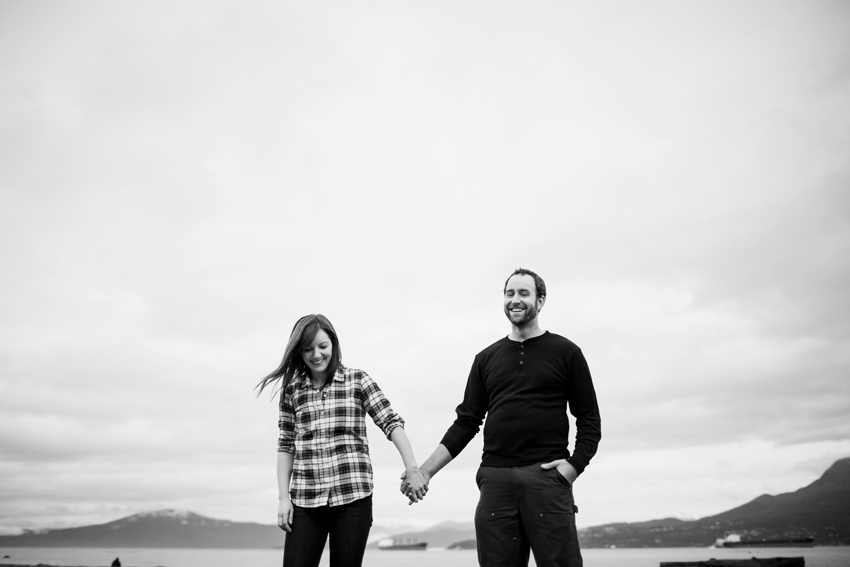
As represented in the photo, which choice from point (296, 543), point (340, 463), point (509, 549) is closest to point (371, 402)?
point (340, 463)

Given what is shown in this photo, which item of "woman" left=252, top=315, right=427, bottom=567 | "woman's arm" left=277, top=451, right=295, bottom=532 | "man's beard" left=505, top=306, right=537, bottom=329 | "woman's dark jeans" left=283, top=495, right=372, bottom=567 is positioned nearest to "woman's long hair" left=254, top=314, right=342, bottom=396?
"woman" left=252, top=315, right=427, bottom=567

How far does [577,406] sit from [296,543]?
2.33 meters

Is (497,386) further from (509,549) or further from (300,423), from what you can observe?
(300,423)

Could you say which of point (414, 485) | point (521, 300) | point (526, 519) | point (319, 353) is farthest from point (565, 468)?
point (319, 353)

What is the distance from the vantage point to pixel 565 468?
462 cm

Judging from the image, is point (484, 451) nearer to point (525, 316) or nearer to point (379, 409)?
point (379, 409)

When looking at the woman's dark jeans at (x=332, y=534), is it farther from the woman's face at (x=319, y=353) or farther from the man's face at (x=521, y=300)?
the man's face at (x=521, y=300)

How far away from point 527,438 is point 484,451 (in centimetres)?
47

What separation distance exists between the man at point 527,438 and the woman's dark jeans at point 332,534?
0.44 metres

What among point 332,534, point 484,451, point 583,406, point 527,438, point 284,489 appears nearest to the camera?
point 332,534

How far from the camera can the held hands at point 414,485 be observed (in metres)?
4.50

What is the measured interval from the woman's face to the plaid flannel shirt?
158mm

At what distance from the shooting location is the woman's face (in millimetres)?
4625

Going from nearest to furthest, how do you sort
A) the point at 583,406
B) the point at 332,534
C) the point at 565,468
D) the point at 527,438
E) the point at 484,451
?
1. the point at 332,534
2. the point at 565,468
3. the point at 527,438
4. the point at 583,406
5. the point at 484,451
